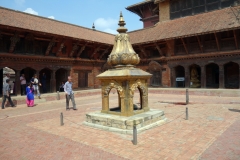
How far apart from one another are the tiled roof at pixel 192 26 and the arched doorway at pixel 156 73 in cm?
300

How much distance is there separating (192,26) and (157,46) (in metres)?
3.80

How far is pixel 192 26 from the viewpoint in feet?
57.9

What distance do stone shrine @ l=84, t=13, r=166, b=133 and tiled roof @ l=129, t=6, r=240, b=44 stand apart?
450 inches

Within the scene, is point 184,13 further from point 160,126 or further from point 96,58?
point 160,126

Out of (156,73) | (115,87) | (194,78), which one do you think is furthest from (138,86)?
(194,78)

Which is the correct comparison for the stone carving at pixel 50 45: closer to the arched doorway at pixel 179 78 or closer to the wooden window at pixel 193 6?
the arched doorway at pixel 179 78

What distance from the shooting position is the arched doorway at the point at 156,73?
20.6m

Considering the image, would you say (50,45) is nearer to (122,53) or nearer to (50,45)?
(50,45)

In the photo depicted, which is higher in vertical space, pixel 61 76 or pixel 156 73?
pixel 156 73

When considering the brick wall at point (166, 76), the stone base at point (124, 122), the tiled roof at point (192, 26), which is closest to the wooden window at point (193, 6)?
the tiled roof at point (192, 26)

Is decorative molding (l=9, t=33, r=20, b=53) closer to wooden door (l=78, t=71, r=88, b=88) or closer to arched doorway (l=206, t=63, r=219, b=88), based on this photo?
wooden door (l=78, t=71, r=88, b=88)

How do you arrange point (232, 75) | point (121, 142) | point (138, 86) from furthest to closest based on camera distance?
point (232, 75) < point (138, 86) < point (121, 142)

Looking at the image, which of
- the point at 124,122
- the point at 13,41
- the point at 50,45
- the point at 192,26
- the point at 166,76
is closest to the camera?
the point at 124,122

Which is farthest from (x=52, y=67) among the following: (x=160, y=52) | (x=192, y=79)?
(x=192, y=79)
